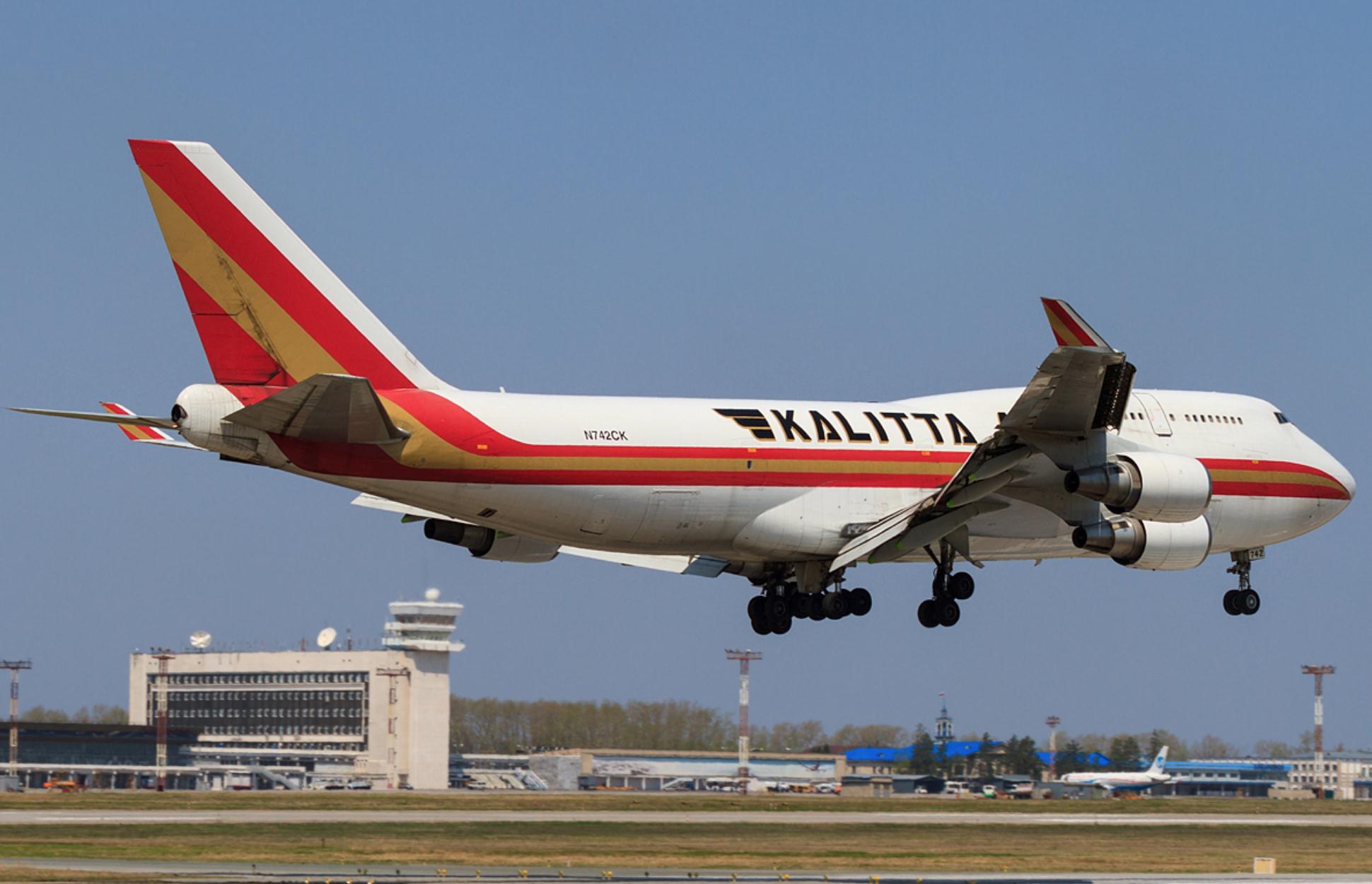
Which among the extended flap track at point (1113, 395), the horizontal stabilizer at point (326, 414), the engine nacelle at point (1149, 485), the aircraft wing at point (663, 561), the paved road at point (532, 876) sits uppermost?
the extended flap track at point (1113, 395)

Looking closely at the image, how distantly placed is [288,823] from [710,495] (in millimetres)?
27366

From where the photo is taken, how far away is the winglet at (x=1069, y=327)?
3136cm

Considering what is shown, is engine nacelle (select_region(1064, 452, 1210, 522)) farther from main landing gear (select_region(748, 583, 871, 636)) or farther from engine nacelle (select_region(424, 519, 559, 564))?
engine nacelle (select_region(424, 519, 559, 564))

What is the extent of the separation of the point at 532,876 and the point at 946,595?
10.8m

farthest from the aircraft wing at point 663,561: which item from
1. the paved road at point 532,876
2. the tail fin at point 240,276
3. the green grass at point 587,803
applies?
the green grass at point 587,803

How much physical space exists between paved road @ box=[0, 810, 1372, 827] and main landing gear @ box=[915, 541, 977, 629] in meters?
23.4

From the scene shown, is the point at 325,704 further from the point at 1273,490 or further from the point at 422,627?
the point at 1273,490

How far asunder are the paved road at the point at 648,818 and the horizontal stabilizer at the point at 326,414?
28948mm

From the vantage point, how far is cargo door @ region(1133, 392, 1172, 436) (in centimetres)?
3947

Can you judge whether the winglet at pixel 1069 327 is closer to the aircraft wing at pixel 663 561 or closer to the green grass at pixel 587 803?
the aircraft wing at pixel 663 561

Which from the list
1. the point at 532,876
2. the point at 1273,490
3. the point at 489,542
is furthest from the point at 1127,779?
the point at 489,542

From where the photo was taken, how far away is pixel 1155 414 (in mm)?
39719

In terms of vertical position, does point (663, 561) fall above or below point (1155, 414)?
below

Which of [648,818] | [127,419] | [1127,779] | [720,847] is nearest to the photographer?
[127,419]
